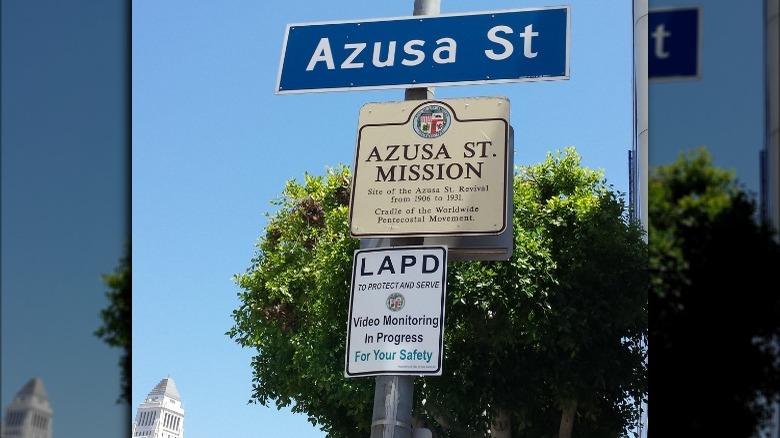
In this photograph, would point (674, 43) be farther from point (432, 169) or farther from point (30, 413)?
point (432, 169)

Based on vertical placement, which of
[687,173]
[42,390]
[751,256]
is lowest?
[42,390]

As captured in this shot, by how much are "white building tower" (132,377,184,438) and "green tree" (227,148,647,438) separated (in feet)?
29.4

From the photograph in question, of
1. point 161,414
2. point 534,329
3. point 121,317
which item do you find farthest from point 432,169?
point 161,414

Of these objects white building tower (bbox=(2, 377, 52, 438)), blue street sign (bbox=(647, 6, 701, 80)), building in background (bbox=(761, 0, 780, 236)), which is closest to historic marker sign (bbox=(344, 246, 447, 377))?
white building tower (bbox=(2, 377, 52, 438))

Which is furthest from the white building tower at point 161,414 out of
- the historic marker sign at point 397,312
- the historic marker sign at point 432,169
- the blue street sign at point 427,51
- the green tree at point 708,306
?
the green tree at point 708,306

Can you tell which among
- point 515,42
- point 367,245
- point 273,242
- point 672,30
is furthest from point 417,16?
point 273,242

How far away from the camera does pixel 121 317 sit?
104 inches

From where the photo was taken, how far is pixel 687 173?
6.73 feet

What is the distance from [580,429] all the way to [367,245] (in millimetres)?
12348

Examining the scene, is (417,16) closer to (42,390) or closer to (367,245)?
(367,245)

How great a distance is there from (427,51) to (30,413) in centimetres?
308

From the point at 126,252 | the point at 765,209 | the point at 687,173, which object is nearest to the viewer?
the point at 765,209

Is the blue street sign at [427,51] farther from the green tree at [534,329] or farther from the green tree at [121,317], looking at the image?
the green tree at [534,329]

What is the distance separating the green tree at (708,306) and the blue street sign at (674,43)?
187mm
